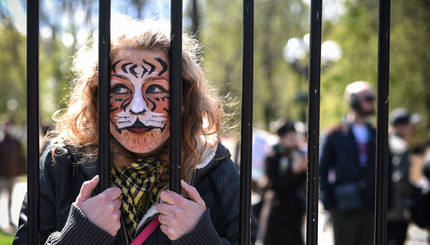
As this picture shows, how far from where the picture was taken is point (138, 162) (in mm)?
1539

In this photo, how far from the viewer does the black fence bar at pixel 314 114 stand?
1238mm

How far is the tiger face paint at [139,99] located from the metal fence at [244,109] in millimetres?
197

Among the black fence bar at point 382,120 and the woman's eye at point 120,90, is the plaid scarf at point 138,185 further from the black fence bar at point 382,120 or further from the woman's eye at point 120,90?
the black fence bar at point 382,120

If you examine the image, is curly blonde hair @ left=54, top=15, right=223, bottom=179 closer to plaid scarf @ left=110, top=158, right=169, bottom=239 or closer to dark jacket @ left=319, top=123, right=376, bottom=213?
plaid scarf @ left=110, top=158, right=169, bottom=239

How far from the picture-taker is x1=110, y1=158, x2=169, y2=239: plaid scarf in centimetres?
148

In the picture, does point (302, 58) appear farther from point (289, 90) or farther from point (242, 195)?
point (242, 195)

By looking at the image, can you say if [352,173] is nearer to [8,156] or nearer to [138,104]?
[138,104]

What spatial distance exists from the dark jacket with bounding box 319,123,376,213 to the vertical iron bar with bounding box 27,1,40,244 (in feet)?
11.5

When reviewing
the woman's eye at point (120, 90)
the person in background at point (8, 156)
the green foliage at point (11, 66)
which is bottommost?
the person in background at point (8, 156)

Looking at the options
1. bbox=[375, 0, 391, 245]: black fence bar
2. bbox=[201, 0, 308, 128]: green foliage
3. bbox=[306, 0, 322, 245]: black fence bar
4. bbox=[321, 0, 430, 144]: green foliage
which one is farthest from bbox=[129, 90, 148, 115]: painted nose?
bbox=[321, 0, 430, 144]: green foliage

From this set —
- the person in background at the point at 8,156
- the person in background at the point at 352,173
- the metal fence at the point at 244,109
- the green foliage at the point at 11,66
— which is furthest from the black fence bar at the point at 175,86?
the person in background at the point at 8,156

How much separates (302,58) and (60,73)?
609cm

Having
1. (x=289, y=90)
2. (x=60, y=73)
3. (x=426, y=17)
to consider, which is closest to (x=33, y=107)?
(x=60, y=73)

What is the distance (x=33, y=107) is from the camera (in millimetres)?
1204
